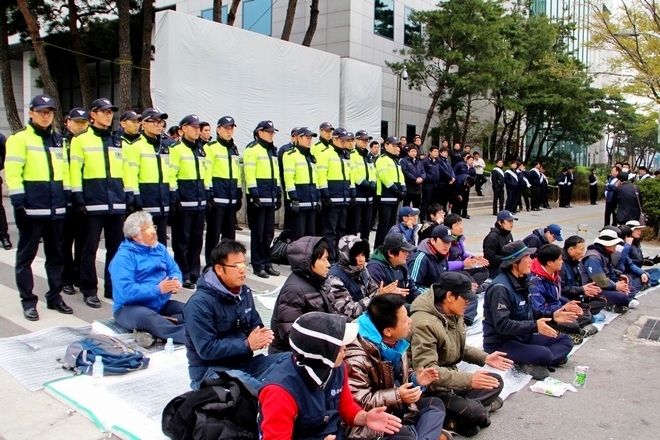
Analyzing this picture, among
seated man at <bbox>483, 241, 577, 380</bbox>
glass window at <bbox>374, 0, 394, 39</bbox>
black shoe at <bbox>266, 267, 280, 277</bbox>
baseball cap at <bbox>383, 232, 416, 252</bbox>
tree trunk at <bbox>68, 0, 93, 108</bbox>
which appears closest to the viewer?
seated man at <bbox>483, 241, 577, 380</bbox>

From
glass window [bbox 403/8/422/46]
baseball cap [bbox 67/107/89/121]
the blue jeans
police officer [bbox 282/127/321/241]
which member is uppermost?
glass window [bbox 403/8/422/46]

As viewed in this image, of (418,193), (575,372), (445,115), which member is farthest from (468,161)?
(575,372)

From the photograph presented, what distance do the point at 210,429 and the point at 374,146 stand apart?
9.95 m

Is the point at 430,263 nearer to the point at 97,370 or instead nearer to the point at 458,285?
the point at 458,285

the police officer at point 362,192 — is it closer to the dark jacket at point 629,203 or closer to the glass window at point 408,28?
the dark jacket at point 629,203

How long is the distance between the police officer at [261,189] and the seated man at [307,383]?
5572 millimetres

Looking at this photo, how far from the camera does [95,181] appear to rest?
6539 mm

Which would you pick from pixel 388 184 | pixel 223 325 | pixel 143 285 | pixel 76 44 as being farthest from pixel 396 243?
pixel 76 44

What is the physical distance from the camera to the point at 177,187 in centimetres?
767

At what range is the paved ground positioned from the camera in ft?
13.4

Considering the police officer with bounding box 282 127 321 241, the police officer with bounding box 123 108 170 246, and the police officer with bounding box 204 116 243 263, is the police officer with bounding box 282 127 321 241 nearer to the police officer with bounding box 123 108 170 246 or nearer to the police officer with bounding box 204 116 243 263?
the police officer with bounding box 204 116 243 263

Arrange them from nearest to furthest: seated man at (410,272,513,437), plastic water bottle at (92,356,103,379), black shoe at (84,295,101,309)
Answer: seated man at (410,272,513,437), plastic water bottle at (92,356,103,379), black shoe at (84,295,101,309)

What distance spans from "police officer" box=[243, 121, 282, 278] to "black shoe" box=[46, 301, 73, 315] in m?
2.86

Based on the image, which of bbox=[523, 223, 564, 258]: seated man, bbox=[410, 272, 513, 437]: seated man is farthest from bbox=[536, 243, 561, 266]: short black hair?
bbox=[410, 272, 513, 437]: seated man
